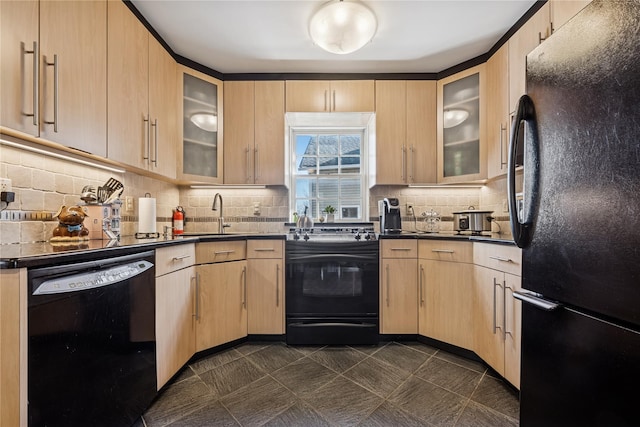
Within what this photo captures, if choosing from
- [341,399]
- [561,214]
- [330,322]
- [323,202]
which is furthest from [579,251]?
[323,202]

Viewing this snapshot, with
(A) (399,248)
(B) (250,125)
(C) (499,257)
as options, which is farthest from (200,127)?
(C) (499,257)

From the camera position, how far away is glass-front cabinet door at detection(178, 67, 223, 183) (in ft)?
8.07

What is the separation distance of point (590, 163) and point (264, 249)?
6.75 feet

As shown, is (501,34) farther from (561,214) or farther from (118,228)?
(118,228)

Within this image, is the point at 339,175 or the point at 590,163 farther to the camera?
the point at 339,175

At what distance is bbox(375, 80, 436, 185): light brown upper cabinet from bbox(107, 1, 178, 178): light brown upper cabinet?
6.06 ft

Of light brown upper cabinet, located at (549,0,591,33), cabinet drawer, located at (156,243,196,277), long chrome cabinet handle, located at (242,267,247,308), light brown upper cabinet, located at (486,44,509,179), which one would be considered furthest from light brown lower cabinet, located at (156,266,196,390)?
light brown upper cabinet, located at (549,0,591,33)

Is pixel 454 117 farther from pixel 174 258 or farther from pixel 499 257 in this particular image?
pixel 174 258

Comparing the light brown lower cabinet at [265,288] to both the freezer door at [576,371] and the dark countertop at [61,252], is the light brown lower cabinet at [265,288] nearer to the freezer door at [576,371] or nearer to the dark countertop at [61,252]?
the dark countertop at [61,252]

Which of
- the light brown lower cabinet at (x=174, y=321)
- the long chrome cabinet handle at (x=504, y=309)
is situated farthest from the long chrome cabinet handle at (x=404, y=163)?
the light brown lower cabinet at (x=174, y=321)

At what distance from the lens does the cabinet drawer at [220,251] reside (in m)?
2.10

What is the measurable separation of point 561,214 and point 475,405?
1.36m

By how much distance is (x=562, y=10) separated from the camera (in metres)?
1.60

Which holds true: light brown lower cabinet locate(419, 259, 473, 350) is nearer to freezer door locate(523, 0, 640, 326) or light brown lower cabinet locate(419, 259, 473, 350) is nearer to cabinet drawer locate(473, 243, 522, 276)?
cabinet drawer locate(473, 243, 522, 276)
